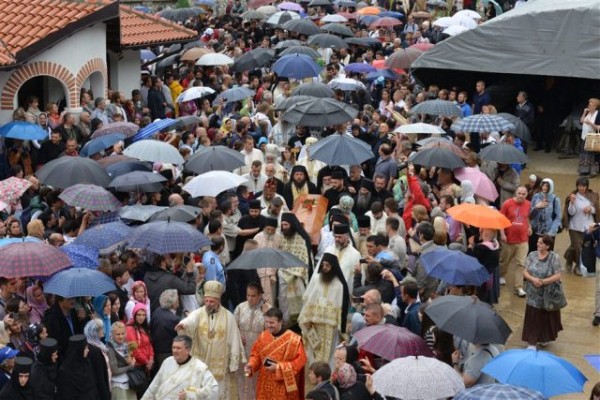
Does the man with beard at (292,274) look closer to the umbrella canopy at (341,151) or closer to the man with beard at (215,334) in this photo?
the man with beard at (215,334)

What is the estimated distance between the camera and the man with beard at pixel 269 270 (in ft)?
44.7

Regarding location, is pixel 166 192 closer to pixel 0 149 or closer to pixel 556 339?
pixel 0 149

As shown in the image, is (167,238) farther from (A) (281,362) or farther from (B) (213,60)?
(B) (213,60)

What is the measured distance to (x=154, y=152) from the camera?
1619 centimetres

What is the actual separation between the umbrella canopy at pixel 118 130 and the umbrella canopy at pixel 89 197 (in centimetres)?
330

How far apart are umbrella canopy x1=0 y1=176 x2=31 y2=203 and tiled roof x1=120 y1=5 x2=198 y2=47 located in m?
8.65

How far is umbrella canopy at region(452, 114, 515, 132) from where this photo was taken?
17.7 meters

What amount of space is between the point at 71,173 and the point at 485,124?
6.22 metres

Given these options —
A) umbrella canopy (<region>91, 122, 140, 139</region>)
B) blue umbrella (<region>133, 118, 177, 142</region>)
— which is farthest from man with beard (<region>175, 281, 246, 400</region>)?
umbrella canopy (<region>91, 122, 140, 139</region>)

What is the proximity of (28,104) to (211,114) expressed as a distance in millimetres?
3354

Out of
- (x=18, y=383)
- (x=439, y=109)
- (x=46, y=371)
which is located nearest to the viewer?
(x=18, y=383)

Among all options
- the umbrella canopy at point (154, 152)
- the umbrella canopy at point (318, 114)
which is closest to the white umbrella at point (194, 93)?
the umbrella canopy at point (318, 114)

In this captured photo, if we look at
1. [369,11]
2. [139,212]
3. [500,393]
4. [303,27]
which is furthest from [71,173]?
[369,11]

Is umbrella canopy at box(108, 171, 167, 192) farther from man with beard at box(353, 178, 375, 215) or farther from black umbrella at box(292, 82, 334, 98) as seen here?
black umbrella at box(292, 82, 334, 98)
